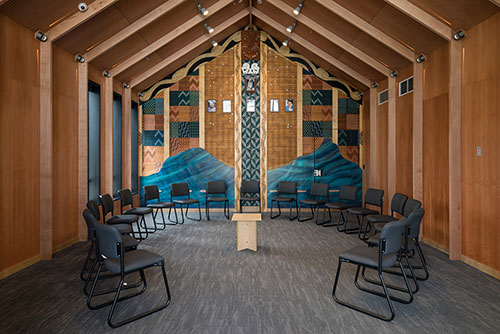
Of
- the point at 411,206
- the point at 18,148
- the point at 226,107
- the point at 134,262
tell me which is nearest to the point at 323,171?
the point at 226,107

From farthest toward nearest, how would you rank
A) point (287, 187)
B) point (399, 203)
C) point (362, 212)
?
1. point (287, 187)
2. point (362, 212)
3. point (399, 203)

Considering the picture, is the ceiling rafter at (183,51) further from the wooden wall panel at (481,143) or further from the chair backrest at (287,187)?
the wooden wall panel at (481,143)

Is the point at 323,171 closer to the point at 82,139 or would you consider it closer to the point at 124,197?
the point at 124,197

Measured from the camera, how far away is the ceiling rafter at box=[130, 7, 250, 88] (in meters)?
7.12

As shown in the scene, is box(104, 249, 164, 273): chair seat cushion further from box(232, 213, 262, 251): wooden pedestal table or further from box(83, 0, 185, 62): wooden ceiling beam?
box(83, 0, 185, 62): wooden ceiling beam

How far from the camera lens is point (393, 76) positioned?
6.11m

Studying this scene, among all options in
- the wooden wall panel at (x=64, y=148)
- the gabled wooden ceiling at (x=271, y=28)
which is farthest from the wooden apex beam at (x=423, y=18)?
the wooden wall panel at (x=64, y=148)

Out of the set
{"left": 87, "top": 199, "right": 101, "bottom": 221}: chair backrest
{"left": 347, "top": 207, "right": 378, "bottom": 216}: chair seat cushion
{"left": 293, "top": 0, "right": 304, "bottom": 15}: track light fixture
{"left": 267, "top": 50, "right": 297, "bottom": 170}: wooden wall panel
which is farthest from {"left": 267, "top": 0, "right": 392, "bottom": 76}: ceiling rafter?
{"left": 87, "top": 199, "right": 101, "bottom": 221}: chair backrest

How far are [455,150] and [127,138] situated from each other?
6532 millimetres

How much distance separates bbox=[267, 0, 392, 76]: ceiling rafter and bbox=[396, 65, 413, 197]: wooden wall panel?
17.6 inches

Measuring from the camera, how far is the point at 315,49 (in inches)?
282

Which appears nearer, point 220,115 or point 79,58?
point 79,58

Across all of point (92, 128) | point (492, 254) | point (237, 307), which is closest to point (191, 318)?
point (237, 307)

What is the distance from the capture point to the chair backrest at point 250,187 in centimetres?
773
